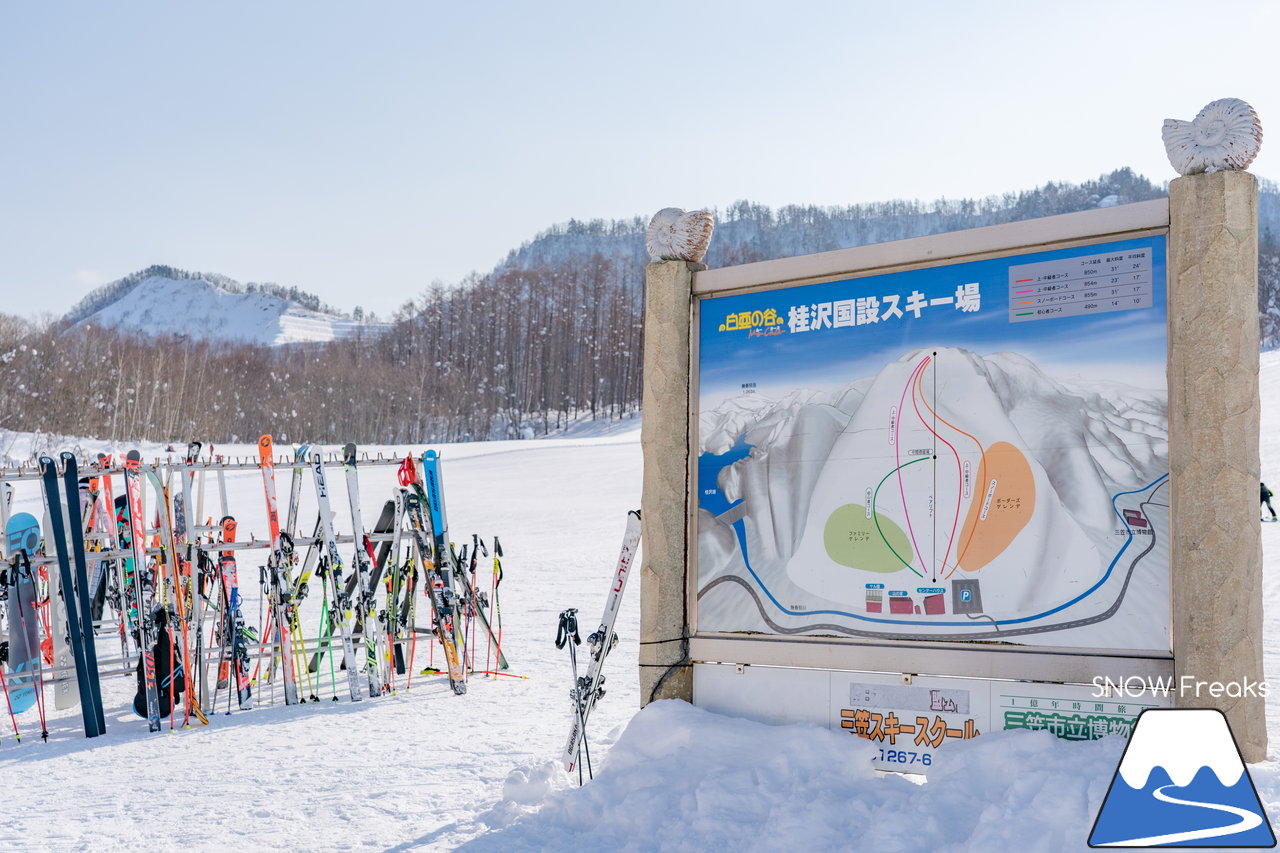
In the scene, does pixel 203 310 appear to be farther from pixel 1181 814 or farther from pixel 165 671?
pixel 1181 814

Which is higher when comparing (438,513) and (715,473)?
(715,473)

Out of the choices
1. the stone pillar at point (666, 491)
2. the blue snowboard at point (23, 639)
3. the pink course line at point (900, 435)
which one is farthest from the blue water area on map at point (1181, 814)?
the blue snowboard at point (23, 639)

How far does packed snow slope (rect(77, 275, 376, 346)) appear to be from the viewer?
152m

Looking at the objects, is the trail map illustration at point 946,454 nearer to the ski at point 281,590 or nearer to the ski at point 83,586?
the ski at point 281,590

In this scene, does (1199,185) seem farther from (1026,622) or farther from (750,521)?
(750,521)

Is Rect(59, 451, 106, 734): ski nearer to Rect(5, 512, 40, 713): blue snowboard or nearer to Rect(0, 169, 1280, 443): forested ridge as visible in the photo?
Rect(5, 512, 40, 713): blue snowboard

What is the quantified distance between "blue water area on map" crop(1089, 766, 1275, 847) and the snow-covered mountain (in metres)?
148

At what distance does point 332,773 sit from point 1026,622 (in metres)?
3.52

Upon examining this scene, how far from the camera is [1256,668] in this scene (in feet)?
12.0

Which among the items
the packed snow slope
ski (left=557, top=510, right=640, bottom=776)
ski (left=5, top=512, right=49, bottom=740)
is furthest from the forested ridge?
the packed snow slope

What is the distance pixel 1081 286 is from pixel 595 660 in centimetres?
267

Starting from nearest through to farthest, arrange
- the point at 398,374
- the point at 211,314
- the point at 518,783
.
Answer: the point at 518,783 < the point at 398,374 < the point at 211,314

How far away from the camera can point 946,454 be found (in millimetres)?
4258

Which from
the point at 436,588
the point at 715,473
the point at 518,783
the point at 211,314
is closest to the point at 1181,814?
the point at 715,473
